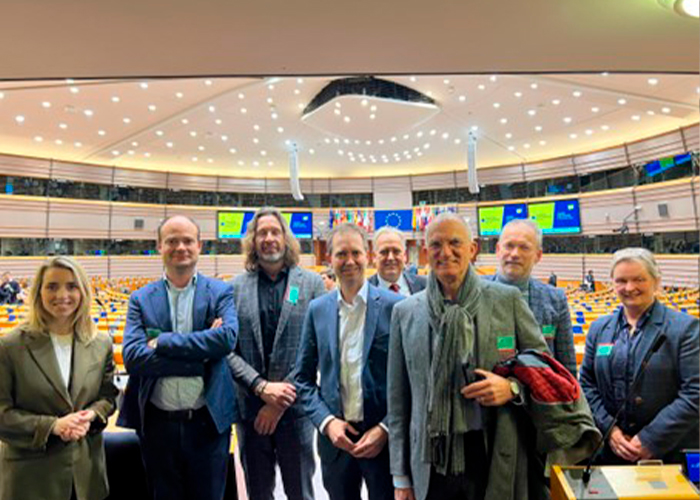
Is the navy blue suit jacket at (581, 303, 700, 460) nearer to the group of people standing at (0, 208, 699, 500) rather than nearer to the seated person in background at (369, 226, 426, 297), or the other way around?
the group of people standing at (0, 208, 699, 500)

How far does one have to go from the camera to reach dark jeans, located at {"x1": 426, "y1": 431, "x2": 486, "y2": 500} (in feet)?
4.51

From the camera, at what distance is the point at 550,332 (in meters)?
1.94

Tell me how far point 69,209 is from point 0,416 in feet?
59.0

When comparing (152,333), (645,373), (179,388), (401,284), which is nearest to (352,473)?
(179,388)

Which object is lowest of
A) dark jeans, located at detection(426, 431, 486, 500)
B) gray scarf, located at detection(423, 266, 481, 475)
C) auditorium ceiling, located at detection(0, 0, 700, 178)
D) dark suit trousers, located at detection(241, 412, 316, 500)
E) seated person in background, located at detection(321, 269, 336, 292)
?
dark suit trousers, located at detection(241, 412, 316, 500)

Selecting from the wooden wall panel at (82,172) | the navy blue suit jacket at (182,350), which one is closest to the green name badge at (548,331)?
the navy blue suit jacket at (182,350)

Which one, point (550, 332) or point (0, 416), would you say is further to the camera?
point (550, 332)

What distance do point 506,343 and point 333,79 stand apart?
12015 mm

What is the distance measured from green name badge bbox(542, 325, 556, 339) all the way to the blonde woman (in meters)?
2.15

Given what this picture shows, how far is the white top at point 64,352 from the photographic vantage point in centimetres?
170

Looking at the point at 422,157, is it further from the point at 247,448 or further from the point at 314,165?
the point at 247,448

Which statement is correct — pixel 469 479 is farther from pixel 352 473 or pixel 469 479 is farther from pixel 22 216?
pixel 22 216

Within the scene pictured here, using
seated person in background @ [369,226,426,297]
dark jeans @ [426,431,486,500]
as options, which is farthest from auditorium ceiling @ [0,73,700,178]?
dark jeans @ [426,431,486,500]

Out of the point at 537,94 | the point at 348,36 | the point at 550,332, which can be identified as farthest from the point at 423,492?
the point at 537,94
